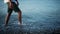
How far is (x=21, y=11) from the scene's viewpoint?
447cm

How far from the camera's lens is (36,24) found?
4.48 meters

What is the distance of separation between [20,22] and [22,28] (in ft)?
0.29

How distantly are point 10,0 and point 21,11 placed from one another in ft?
0.75

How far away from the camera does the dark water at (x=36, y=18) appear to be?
14.6ft

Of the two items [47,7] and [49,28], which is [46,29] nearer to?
[49,28]

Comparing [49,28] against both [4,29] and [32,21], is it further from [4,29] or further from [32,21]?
[4,29]

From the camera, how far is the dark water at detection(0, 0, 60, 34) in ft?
14.6

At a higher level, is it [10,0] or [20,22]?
[10,0]

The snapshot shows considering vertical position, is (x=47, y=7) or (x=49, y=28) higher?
(x=47, y=7)

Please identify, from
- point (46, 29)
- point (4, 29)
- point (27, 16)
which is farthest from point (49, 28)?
point (4, 29)

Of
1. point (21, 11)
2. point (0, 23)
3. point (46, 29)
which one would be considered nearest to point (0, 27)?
point (0, 23)

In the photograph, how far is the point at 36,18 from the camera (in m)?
4.50

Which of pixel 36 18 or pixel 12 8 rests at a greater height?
pixel 12 8

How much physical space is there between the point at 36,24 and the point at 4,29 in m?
0.46
